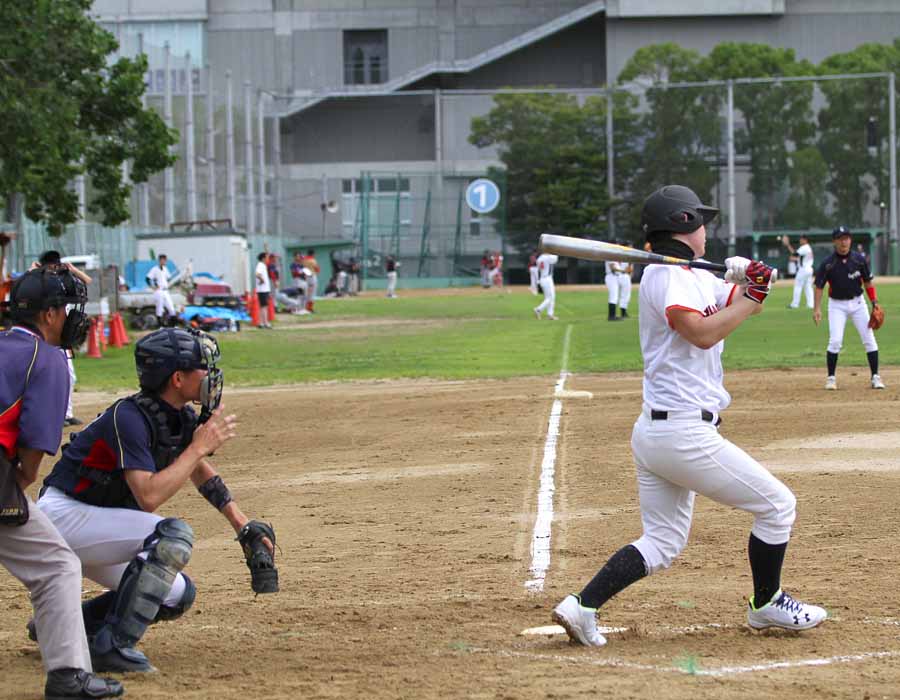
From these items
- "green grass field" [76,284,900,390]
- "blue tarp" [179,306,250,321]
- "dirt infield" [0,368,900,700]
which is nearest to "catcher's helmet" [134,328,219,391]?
"dirt infield" [0,368,900,700]

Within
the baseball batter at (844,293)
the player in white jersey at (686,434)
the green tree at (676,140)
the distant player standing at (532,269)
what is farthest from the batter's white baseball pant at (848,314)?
the green tree at (676,140)

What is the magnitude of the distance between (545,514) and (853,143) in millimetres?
59345

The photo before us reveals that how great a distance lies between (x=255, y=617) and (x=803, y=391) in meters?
11.9

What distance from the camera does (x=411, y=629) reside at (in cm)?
670

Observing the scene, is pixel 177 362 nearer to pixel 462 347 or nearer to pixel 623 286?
pixel 462 347

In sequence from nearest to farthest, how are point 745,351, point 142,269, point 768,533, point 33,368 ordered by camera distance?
point 33,368
point 768,533
point 745,351
point 142,269

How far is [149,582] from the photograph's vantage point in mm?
5805

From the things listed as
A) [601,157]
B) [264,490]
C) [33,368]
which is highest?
[601,157]

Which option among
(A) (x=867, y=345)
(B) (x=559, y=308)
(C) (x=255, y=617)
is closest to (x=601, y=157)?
(B) (x=559, y=308)

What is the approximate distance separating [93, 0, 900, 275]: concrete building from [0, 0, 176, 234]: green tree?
39241mm

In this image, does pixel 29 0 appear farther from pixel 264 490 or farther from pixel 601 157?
pixel 601 157

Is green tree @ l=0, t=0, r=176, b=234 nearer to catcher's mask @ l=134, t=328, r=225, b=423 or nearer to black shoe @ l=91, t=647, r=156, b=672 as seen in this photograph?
catcher's mask @ l=134, t=328, r=225, b=423

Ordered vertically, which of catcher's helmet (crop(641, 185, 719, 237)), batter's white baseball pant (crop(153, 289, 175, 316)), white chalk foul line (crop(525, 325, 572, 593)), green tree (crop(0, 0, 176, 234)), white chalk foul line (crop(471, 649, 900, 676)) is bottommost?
white chalk foul line (crop(525, 325, 572, 593))

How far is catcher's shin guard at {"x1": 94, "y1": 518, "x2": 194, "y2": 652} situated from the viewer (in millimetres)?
5797
